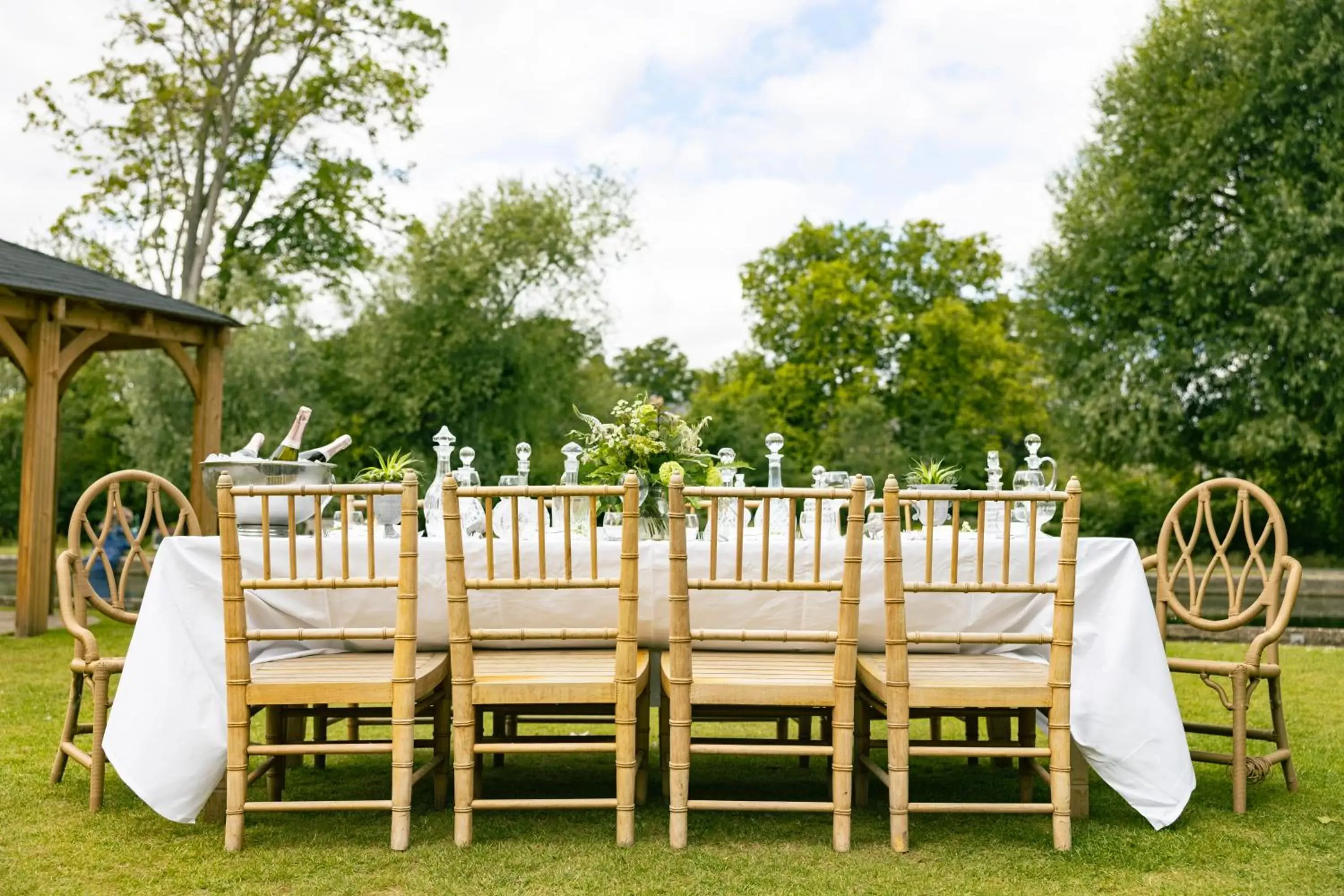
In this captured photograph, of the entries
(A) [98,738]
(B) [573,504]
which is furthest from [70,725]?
(B) [573,504]

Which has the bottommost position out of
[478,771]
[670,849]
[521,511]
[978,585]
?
[670,849]

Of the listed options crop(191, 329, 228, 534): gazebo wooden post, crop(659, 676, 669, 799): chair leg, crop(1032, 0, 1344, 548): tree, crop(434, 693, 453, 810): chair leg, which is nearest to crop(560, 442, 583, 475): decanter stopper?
crop(659, 676, 669, 799): chair leg

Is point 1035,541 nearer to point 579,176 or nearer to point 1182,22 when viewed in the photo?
point 1182,22

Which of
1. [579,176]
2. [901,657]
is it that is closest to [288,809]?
[901,657]

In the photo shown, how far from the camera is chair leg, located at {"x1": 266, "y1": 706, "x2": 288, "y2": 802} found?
12.5ft

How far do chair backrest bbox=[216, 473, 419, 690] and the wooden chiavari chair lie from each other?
2.26ft

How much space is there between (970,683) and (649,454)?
1.24 meters

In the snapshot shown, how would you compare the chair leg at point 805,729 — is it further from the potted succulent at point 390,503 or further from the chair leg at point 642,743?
the potted succulent at point 390,503

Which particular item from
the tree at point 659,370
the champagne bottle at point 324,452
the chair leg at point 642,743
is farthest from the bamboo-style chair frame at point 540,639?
the tree at point 659,370

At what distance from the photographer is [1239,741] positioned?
12.7ft

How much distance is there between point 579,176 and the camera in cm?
1988

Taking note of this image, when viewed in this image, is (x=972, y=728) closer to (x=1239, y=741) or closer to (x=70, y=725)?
(x=1239, y=741)

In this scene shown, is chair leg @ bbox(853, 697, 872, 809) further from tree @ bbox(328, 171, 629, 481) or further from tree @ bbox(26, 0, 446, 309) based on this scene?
tree @ bbox(26, 0, 446, 309)

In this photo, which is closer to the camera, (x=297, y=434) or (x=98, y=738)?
(x=98, y=738)
